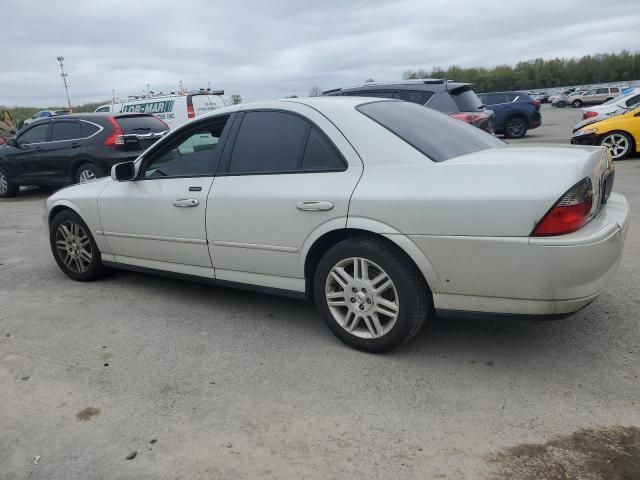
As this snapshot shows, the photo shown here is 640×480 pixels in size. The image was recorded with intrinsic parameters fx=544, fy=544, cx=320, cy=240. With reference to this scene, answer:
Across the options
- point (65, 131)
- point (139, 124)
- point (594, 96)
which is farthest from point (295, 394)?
point (594, 96)

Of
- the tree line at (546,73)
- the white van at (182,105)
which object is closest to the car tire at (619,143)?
the white van at (182,105)

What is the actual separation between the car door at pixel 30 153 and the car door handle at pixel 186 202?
26.0 feet

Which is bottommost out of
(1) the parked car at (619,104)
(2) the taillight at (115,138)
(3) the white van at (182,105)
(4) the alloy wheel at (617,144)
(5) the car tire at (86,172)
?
(4) the alloy wheel at (617,144)

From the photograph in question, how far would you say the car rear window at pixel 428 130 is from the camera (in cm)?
328

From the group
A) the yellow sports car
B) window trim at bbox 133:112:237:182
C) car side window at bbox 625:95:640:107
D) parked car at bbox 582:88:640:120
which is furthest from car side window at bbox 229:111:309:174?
car side window at bbox 625:95:640:107

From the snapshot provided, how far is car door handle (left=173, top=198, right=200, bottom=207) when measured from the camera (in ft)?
12.9

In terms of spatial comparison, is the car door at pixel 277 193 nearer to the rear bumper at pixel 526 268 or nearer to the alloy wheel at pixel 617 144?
the rear bumper at pixel 526 268

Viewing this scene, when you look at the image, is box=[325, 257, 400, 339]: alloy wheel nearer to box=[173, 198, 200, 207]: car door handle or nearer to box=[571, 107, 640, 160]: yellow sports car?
box=[173, 198, 200, 207]: car door handle

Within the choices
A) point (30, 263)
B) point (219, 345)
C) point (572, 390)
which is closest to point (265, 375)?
point (219, 345)

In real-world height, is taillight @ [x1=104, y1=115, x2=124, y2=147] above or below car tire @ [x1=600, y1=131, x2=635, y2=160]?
above

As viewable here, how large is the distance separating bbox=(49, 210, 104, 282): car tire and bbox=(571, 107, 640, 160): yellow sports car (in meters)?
9.98

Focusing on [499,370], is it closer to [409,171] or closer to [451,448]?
[451,448]

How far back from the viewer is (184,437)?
2631 millimetres

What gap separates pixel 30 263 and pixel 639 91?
1245 cm
